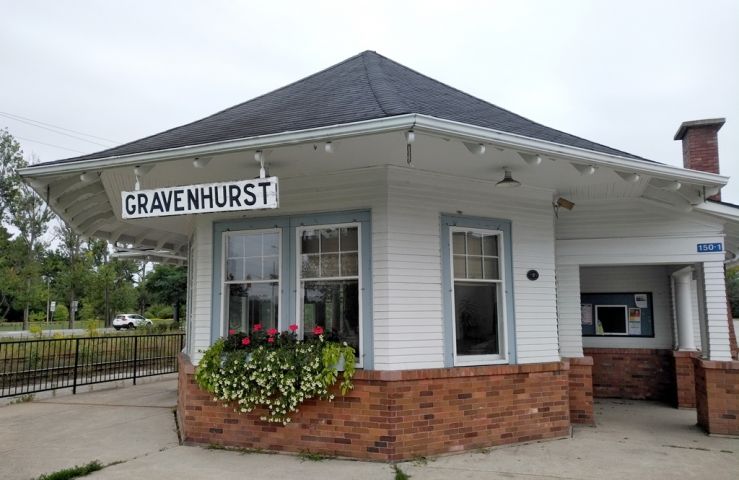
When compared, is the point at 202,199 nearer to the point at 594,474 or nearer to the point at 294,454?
the point at 294,454

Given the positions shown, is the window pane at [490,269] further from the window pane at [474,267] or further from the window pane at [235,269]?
the window pane at [235,269]

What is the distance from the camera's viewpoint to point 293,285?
19.6 ft

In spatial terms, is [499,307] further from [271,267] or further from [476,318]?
[271,267]

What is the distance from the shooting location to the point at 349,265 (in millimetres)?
5824

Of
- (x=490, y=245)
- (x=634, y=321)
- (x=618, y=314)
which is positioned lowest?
(x=634, y=321)

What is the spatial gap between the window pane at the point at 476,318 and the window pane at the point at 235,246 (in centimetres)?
263

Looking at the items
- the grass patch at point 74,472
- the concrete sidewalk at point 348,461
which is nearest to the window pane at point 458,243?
the concrete sidewalk at point 348,461

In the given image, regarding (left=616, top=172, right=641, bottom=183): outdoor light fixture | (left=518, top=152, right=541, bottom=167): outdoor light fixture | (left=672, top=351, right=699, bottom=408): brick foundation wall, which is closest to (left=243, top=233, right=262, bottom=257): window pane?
(left=518, top=152, right=541, bottom=167): outdoor light fixture

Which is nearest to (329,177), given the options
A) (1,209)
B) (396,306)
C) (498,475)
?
(396,306)

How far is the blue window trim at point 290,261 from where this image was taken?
560cm

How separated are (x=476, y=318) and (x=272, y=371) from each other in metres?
2.40

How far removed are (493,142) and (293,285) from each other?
275 cm

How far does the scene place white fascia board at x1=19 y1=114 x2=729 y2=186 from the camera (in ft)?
14.3

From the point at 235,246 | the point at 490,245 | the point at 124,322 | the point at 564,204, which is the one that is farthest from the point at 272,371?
the point at 124,322
